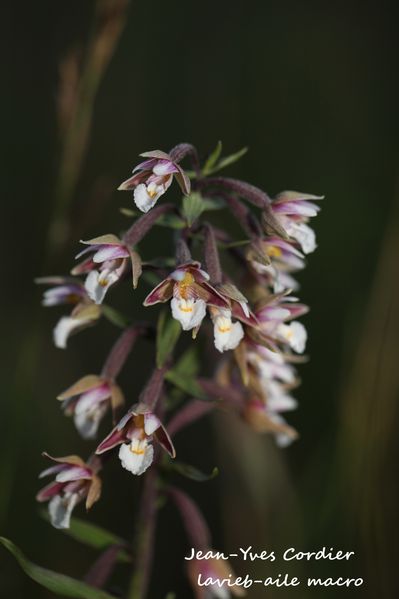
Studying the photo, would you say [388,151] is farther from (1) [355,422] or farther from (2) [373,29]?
(1) [355,422]

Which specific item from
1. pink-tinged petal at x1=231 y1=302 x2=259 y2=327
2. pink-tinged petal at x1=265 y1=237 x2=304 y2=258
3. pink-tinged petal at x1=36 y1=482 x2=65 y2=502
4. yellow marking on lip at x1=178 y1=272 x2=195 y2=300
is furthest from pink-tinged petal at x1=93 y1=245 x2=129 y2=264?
pink-tinged petal at x1=36 y1=482 x2=65 y2=502

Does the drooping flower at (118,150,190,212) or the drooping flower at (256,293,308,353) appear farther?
the drooping flower at (256,293,308,353)

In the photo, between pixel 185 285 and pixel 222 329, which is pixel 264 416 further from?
pixel 185 285

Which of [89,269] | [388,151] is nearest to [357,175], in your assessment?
[388,151]

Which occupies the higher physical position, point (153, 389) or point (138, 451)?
point (153, 389)

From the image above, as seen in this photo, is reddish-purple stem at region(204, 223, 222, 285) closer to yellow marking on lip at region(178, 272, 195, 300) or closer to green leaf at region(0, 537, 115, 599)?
yellow marking on lip at region(178, 272, 195, 300)

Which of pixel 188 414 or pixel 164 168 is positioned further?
pixel 188 414

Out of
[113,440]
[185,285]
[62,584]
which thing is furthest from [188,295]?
[62,584]
